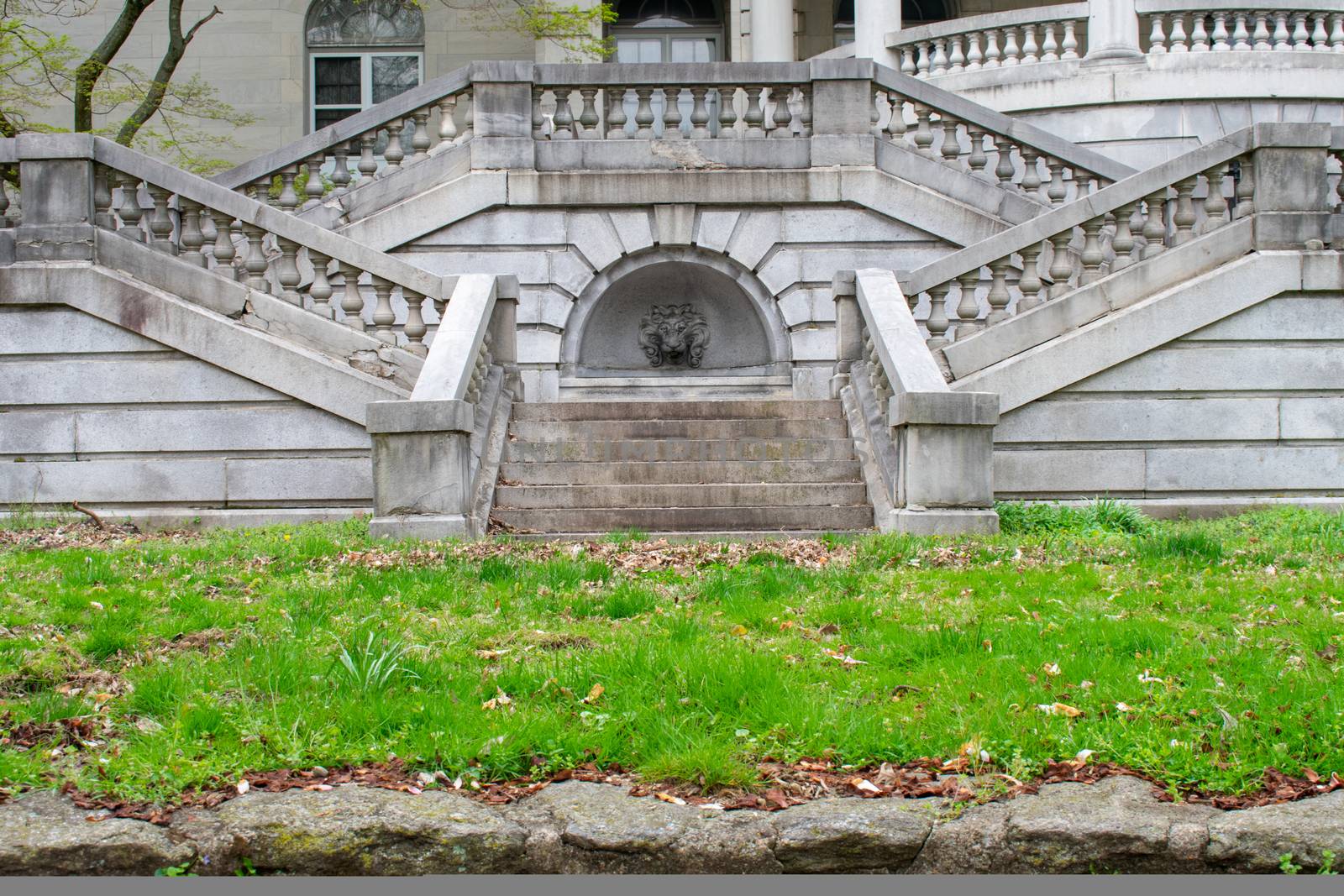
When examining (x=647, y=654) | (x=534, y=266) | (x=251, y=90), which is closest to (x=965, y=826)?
(x=647, y=654)

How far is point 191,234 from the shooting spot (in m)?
11.9

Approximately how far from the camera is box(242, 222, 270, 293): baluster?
11.8 m

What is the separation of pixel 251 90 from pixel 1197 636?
19.4 meters

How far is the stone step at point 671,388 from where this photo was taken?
1498cm

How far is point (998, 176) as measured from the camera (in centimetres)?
1474

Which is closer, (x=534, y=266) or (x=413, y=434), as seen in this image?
(x=413, y=434)

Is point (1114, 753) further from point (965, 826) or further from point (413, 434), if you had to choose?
point (413, 434)

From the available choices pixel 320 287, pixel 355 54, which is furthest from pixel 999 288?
pixel 355 54

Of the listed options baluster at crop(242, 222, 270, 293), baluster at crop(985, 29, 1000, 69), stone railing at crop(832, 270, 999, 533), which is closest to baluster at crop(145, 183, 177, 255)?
baluster at crop(242, 222, 270, 293)

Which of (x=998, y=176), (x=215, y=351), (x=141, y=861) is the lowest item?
(x=141, y=861)

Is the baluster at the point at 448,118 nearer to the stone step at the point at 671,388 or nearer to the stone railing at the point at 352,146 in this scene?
the stone railing at the point at 352,146

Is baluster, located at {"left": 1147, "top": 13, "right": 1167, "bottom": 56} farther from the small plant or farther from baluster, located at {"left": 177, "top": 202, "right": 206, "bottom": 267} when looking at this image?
the small plant

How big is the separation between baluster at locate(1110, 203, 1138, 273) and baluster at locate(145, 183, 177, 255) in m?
8.02

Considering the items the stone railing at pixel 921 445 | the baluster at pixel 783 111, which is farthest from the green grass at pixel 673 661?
the baluster at pixel 783 111
